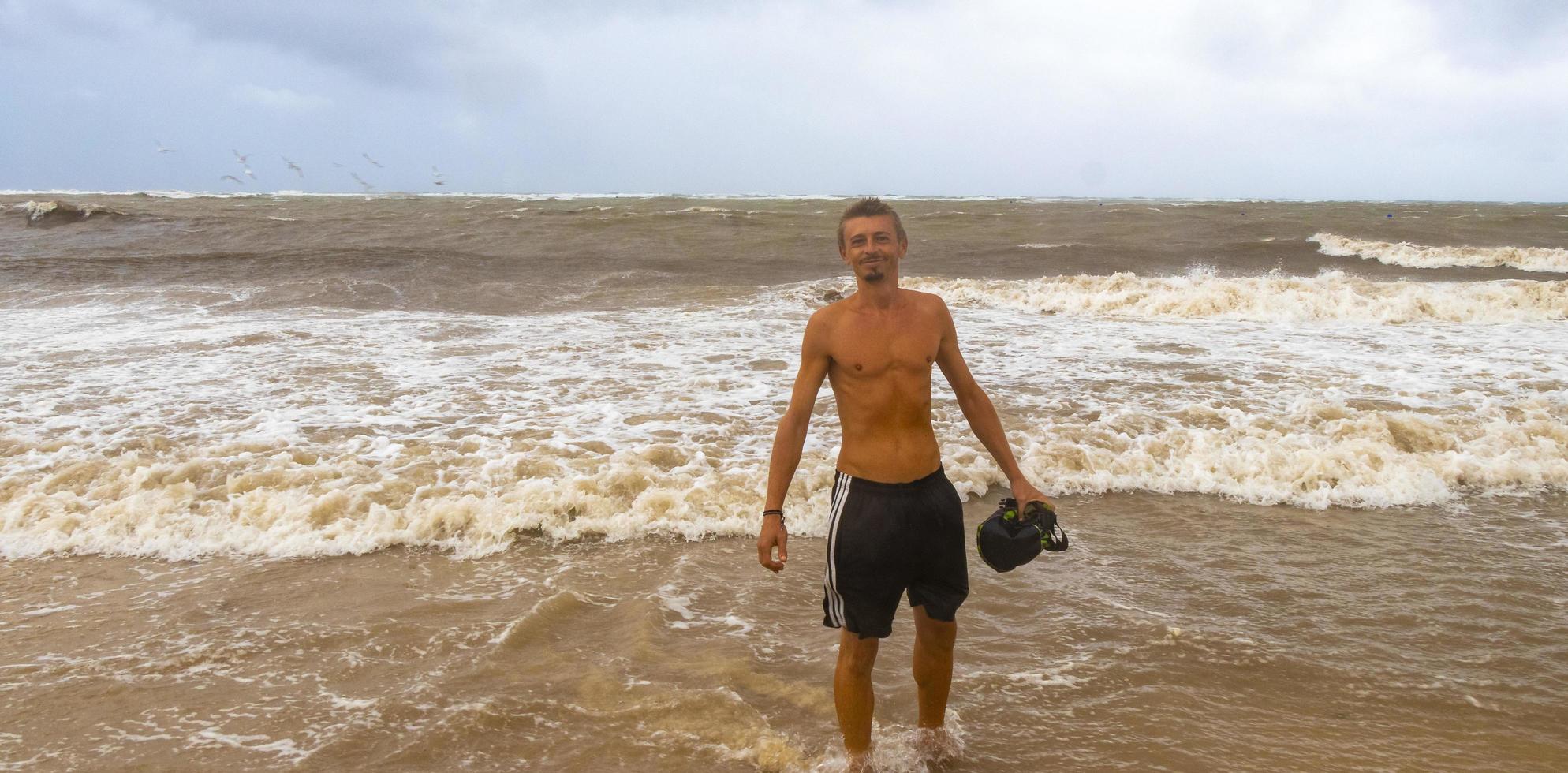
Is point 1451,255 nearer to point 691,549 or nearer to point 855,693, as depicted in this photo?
point 691,549

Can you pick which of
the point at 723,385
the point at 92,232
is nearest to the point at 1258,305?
the point at 723,385

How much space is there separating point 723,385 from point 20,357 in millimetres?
7665

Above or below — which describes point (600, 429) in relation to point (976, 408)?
below

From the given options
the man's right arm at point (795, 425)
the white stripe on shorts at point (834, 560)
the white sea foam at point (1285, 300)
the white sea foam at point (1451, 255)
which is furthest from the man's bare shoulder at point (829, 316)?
the white sea foam at point (1451, 255)

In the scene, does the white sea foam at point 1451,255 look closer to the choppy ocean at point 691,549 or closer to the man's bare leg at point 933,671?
the choppy ocean at point 691,549

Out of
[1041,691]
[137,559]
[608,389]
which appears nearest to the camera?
[1041,691]

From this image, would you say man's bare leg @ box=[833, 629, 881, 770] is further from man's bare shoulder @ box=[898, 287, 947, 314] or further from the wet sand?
man's bare shoulder @ box=[898, 287, 947, 314]

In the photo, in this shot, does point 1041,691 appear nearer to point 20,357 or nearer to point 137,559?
point 137,559

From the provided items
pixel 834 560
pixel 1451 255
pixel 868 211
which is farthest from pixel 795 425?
pixel 1451 255

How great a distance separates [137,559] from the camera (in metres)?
4.87

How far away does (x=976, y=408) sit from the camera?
2887 mm

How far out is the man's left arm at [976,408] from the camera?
2.80 m

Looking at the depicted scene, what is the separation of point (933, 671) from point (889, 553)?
496mm

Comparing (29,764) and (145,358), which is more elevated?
(145,358)
